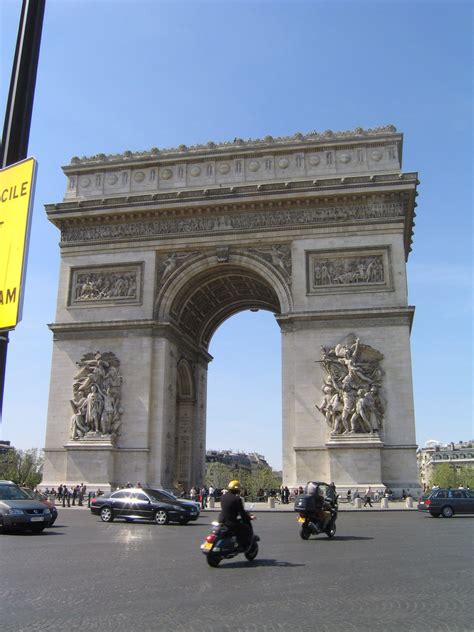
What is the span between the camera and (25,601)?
23.5ft

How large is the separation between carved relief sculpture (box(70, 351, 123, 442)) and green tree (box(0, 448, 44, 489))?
142 feet

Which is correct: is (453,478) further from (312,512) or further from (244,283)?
(312,512)

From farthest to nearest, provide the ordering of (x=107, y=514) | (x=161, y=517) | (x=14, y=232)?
(x=107, y=514) < (x=161, y=517) < (x=14, y=232)

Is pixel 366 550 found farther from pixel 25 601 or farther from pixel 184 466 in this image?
pixel 184 466

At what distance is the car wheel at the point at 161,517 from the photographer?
20.1m

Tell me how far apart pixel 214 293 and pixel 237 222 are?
5410mm

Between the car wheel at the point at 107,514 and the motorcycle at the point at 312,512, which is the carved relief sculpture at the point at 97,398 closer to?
the car wheel at the point at 107,514

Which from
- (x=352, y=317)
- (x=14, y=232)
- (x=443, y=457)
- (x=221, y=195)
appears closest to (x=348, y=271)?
(x=352, y=317)

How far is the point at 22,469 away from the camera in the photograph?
83312mm

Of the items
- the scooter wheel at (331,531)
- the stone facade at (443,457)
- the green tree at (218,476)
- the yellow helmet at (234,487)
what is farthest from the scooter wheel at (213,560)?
the stone facade at (443,457)

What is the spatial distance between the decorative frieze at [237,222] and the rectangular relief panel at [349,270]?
5.23ft

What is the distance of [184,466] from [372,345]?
42.6ft

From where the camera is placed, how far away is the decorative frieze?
31.1 metres

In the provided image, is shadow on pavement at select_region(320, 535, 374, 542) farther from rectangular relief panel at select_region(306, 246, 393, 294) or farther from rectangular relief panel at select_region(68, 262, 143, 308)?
rectangular relief panel at select_region(68, 262, 143, 308)
